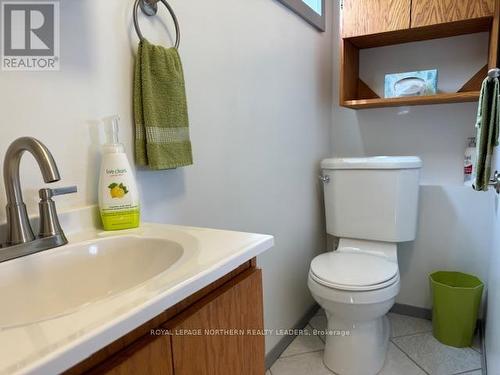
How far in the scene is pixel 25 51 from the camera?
72cm

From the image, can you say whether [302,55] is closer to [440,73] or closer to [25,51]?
[440,73]

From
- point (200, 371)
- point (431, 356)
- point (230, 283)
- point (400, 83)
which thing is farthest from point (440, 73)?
point (200, 371)

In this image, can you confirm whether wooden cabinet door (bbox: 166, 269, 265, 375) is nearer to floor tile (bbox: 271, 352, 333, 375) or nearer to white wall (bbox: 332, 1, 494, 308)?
floor tile (bbox: 271, 352, 333, 375)

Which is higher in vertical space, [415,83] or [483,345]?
[415,83]

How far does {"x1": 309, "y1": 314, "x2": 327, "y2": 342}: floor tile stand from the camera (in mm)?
1888

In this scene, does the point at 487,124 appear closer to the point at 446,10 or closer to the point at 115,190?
the point at 446,10

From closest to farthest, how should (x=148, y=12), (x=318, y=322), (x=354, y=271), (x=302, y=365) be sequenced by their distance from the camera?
(x=148, y=12)
(x=354, y=271)
(x=302, y=365)
(x=318, y=322)

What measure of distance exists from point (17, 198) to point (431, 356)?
5.82 feet

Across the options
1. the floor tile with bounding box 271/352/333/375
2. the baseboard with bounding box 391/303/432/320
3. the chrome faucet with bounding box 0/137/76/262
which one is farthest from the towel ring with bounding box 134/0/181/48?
A: the baseboard with bounding box 391/303/432/320

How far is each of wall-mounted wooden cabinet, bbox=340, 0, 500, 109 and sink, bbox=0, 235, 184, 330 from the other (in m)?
1.47

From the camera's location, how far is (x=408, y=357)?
63.6 inches

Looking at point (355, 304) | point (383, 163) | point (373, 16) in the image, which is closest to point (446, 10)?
point (373, 16)

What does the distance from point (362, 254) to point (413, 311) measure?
62cm

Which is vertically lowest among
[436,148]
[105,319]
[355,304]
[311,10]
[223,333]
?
[355,304]
